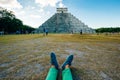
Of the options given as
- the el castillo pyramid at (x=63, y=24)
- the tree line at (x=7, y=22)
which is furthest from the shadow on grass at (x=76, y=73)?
the el castillo pyramid at (x=63, y=24)

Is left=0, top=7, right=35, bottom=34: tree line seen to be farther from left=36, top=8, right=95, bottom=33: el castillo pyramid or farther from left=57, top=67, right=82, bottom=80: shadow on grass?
left=57, top=67, right=82, bottom=80: shadow on grass

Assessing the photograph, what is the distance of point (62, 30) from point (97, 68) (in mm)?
81102

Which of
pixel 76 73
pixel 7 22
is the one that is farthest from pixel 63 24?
pixel 76 73

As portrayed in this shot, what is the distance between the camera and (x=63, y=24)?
9269 centimetres

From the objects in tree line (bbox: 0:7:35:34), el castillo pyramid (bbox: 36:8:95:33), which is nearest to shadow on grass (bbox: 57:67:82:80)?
tree line (bbox: 0:7:35:34)

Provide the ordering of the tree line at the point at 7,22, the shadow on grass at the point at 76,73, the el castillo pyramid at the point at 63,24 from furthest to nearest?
the el castillo pyramid at the point at 63,24
the tree line at the point at 7,22
the shadow on grass at the point at 76,73

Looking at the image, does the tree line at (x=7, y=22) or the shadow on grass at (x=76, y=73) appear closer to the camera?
the shadow on grass at (x=76, y=73)

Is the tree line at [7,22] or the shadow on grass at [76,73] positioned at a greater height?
the tree line at [7,22]

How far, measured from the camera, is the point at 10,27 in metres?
70.2

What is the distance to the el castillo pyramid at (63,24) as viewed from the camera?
88250mm

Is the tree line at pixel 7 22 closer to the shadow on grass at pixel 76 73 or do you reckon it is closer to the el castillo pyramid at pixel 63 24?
the el castillo pyramid at pixel 63 24

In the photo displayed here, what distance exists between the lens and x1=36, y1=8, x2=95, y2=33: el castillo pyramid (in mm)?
88250

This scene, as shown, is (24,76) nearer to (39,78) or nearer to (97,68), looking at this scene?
(39,78)

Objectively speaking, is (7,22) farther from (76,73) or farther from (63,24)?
(76,73)
